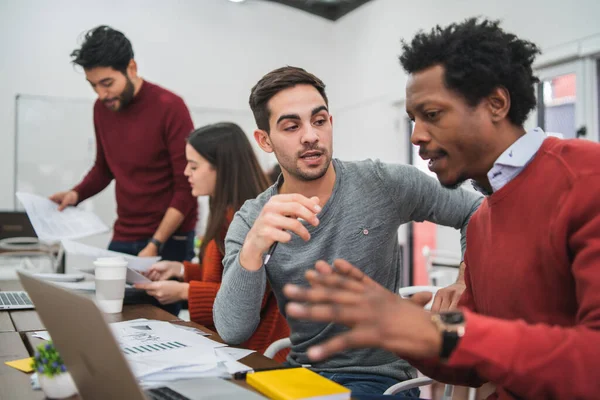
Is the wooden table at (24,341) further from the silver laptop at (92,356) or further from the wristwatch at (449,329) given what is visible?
the wristwatch at (449,329)

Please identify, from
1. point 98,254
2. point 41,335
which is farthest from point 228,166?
point 41,335

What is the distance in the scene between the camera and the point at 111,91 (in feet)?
8.29

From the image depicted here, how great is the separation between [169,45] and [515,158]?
5471 millimetres

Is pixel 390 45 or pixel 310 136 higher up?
pixel 390 45

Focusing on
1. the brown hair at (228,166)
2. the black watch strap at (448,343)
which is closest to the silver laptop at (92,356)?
the black watch strap at (448,343)

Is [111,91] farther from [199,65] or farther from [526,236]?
[199,65]

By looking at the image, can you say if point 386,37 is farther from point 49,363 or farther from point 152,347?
point 49,363

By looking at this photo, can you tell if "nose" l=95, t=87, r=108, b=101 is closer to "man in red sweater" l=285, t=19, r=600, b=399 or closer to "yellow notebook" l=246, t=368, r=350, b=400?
"man in red sweater" l=285, t=19, r=600, b=399

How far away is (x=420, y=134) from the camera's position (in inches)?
42.2

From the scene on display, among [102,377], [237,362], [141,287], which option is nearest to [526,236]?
[237,362]

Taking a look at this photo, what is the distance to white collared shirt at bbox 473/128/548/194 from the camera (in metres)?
1.00

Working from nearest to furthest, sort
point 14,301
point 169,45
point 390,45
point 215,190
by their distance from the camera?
point 14,301 → point 215,190 → point 390,45 → point 169,45

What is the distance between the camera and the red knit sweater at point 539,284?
714 mm

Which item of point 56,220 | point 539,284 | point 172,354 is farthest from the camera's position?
point 56,220
